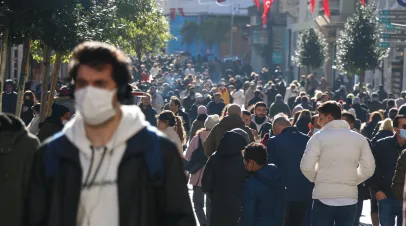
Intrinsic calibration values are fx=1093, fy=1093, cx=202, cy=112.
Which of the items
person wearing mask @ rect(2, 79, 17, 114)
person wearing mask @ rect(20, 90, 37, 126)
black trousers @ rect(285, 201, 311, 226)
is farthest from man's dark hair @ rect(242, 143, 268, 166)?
person wearing mask @ rect(2, 79, 17, 114)

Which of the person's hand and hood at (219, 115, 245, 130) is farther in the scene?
hood at (219, 115, 245, 130)

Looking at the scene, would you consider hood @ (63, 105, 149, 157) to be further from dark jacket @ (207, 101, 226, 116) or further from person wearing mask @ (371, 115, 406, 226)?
dark jacket @ (207, 101, 226, 116)

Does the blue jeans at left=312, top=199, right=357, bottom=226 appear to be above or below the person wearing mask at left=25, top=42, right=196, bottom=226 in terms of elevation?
below

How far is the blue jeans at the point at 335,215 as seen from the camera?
9.59 meters

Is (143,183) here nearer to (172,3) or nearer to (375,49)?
(375,49)

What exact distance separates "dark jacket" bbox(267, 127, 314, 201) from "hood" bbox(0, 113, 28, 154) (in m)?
5.70

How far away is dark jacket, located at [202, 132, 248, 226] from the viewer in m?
10.3

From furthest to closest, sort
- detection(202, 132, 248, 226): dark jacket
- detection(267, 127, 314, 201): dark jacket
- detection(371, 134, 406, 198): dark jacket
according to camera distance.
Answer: detection(371, 134, 406, 198): dark jacket < detection(267, 127, 314, 201): dark jacket < detection(202, 132, 248, 226): dark jacket

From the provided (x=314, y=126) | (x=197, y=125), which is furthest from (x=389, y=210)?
(x=197, y=125)

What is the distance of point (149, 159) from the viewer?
4.36 metres

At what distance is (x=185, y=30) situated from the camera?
10794 cm

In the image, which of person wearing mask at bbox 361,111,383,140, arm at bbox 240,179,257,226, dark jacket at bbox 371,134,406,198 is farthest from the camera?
person wearing mask at bbox 361,111,383,140

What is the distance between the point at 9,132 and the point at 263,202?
12.4ft

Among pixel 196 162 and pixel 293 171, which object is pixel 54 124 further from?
pixel 196 162
